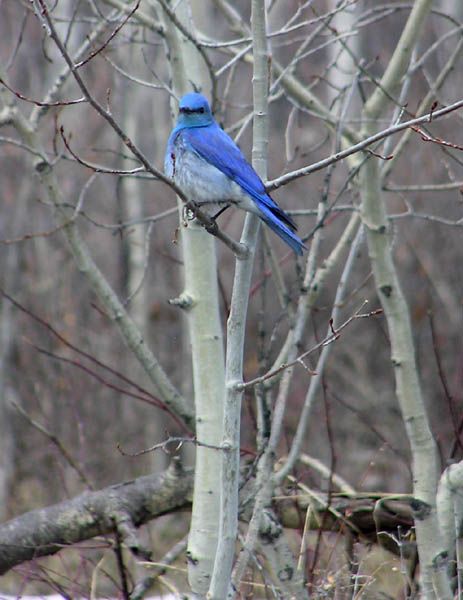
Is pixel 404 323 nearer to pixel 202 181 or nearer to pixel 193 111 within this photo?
pixel 202 181

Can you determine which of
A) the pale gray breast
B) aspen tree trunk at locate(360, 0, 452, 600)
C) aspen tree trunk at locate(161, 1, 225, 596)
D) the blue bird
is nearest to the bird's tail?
the blue bird

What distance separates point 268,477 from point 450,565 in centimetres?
84

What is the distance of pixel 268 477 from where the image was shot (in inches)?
143

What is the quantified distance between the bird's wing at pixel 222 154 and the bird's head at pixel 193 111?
26 millimetres

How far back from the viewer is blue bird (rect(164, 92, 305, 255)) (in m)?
3.25

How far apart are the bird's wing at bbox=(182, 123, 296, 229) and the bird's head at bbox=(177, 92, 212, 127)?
0.03m

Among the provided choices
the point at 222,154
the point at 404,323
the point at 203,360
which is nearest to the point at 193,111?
the point at 222,154

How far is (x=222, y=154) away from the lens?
3.49 m

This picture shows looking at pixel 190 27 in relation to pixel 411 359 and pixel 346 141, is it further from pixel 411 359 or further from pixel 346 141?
pixel 411 359

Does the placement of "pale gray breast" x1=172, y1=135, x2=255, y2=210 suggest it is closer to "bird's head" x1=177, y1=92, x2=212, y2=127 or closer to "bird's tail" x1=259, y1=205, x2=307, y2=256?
"bird's head" x1=177, y1=92, x2=212, y2=127

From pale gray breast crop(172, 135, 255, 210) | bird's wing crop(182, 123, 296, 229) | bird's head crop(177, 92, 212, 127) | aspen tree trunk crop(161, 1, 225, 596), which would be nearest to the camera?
bird's wing crop(182, 123, 296, 229)

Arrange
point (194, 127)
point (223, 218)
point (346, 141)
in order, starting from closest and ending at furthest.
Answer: point (194, 127)
point (346, 141)
point (223, 218)

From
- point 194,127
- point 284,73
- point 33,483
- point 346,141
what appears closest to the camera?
point 194,127

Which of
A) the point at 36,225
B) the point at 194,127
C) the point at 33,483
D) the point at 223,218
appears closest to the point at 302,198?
the point at 223,218
